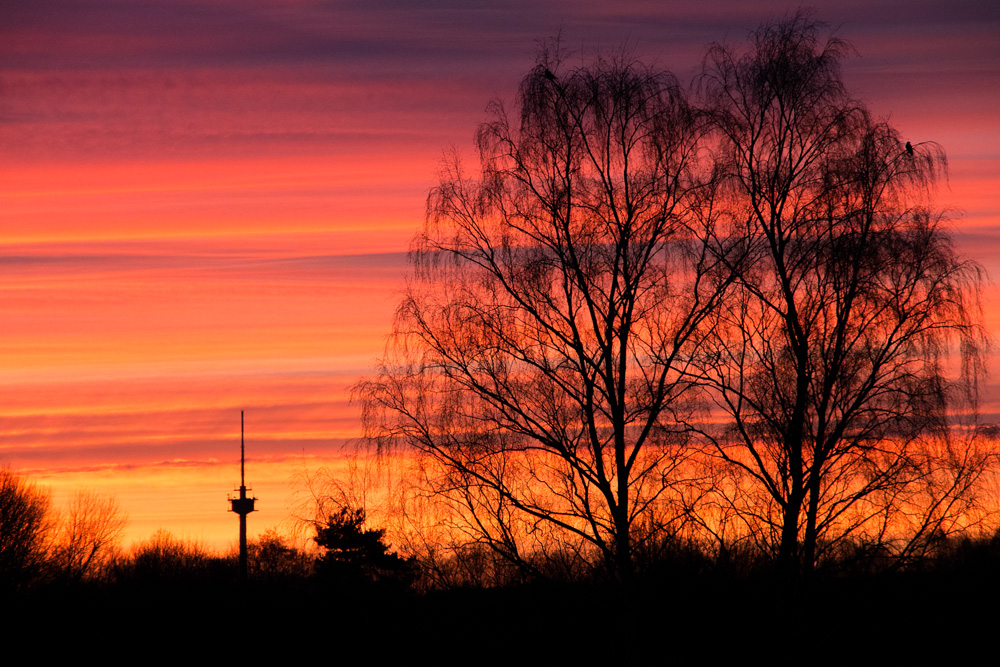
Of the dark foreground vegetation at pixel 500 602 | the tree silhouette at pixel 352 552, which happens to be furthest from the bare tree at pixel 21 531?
the tree silhouette at pixel 352 552

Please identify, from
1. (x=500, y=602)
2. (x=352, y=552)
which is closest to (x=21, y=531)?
(x=352, y=552)

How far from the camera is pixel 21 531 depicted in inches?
2195

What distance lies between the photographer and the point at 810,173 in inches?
862

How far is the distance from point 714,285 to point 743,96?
4.49m

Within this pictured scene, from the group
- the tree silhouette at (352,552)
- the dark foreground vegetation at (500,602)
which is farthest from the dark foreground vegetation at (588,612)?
the tree silhouette at (352,552)

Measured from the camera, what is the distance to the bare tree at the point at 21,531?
53.7 metres

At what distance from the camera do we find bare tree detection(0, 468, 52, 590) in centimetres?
5369

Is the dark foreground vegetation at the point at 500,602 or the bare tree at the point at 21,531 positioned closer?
the dark foreground vegetation at the point at 500,602

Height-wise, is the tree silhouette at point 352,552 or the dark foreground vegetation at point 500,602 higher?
the tree silhouette at point 352,552

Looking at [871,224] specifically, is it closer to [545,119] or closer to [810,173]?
[810,173]

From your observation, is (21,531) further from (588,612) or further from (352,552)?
(588,612)

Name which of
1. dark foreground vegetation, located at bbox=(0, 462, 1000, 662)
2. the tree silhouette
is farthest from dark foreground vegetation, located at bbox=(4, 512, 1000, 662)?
the tree silhouette

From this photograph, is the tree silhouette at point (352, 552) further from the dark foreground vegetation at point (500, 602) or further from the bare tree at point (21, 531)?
the bare tree at point (21, 531)

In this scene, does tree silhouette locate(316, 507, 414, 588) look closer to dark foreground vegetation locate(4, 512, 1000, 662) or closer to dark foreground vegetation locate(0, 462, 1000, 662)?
dark foreground vegetation locate(0, 462, 1000, 662)
